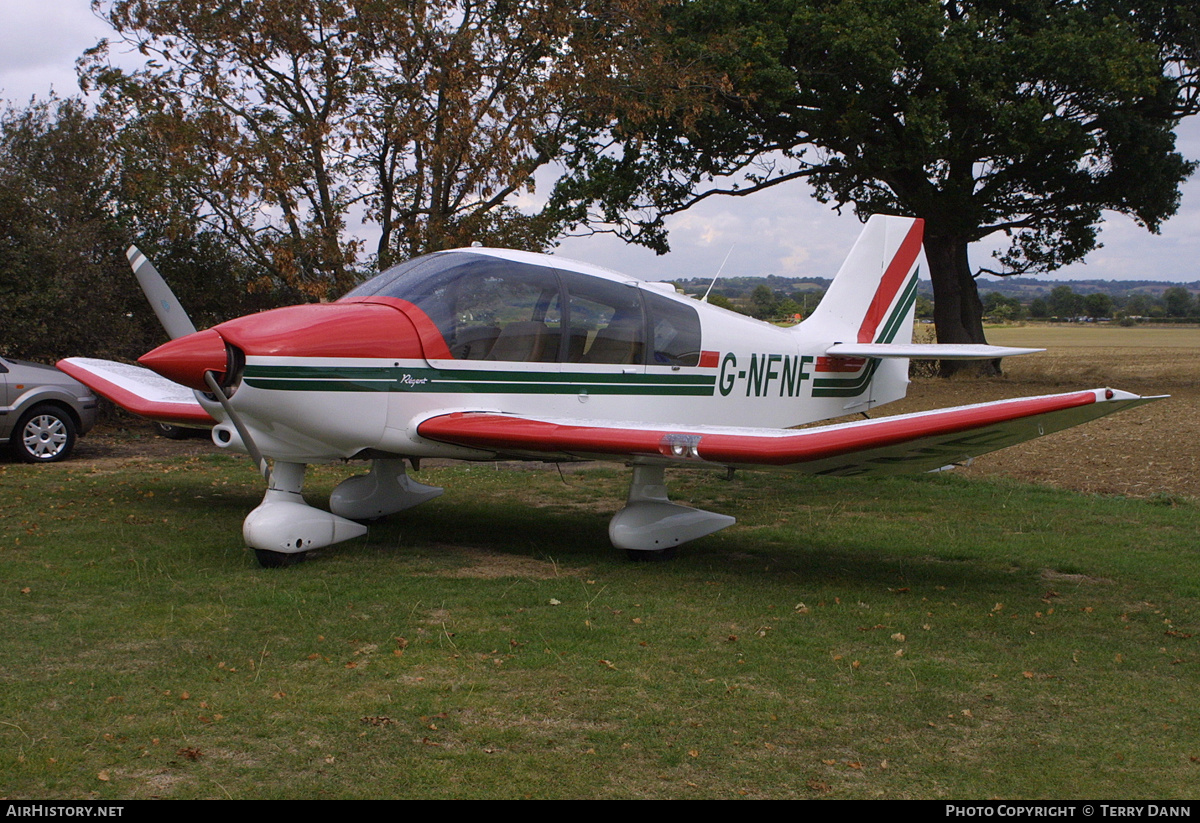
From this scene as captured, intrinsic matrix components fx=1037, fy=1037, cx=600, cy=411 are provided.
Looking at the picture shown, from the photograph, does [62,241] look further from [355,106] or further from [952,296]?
[952,296]

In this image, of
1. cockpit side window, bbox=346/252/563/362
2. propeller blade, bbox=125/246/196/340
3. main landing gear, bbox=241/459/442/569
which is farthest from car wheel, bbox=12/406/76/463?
cockpit side window, bbox=346/252/563/362

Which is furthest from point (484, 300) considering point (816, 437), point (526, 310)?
point (816, 437)

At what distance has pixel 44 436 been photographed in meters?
12.4

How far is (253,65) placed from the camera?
15.2 m

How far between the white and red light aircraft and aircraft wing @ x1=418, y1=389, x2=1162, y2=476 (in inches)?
0.6

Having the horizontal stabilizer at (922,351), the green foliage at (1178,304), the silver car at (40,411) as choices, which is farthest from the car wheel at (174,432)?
the green foliage at (1178,304)

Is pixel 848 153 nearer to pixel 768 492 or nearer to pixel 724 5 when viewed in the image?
pixel 724 5

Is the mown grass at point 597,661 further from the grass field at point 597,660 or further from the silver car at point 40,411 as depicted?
the silver car at point 40,411

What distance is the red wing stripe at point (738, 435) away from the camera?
19.2ft

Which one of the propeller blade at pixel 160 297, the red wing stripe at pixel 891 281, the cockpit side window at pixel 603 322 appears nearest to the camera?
the cockpit side window at pixel 603 322

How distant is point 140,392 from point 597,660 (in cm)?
642

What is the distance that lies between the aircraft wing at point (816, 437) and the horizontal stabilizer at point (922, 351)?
2.96 meters

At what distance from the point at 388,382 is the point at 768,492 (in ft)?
16.9

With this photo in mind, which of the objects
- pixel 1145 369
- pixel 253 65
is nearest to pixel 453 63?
pixel 253 65
